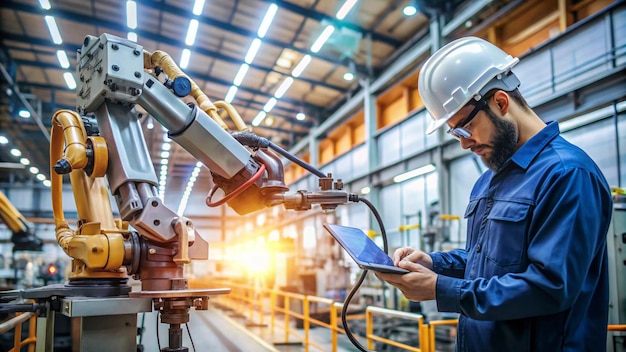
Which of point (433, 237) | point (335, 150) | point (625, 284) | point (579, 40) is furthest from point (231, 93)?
point (625, 284)

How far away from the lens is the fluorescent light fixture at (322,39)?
1209cm

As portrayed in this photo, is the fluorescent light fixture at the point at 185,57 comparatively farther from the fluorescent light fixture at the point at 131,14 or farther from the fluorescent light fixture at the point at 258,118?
the fluorescent light fixture at the point at 258,118

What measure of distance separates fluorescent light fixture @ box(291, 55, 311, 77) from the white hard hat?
11.7m

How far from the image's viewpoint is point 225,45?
44.5 ft

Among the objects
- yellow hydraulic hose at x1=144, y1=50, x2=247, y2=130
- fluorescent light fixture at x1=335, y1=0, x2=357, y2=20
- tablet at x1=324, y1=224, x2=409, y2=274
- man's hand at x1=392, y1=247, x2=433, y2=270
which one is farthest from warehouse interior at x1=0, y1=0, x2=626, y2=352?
tablet at x1=324, y1=224, x2=409, y2=274

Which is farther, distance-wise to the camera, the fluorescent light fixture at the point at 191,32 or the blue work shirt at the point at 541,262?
the fluorescent light fixture at the point at 191,32

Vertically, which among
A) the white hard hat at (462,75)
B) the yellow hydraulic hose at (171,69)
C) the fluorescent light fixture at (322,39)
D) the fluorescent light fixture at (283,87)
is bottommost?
the white hard hat at (462,75)

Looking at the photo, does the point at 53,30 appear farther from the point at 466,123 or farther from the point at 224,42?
the point at 466,123

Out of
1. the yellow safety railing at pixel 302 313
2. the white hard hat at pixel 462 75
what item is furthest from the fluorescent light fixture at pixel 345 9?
the white hard hat at pixel 462 75

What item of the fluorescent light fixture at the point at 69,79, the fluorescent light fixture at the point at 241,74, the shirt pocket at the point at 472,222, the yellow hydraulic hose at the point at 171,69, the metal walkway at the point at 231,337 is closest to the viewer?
the shirt pocket at the point at 472,222

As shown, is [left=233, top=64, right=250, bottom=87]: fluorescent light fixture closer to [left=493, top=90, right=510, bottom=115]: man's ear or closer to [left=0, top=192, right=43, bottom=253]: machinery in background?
[left=0, top=192, right=43, bottom=253]: machinery in background

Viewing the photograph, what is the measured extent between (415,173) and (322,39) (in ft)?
14.5

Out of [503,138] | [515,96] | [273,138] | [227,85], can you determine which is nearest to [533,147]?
[503,138]

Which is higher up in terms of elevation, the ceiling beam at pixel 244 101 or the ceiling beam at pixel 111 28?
the ceiling beam at pixel 111 28
